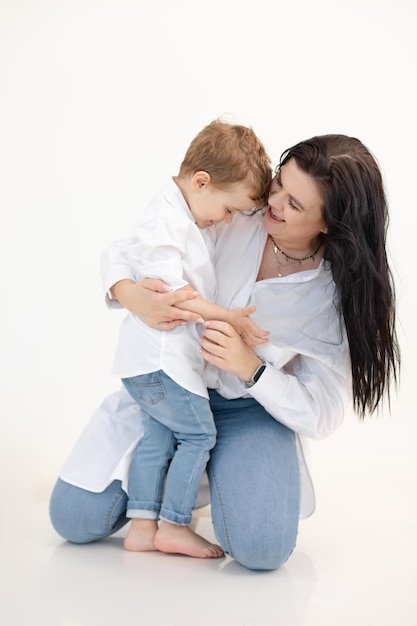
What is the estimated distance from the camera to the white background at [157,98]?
16.1 feet

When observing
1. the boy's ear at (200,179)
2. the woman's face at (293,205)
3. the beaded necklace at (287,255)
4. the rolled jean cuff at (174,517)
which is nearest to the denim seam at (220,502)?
the rolled jean cuff at (174,517)

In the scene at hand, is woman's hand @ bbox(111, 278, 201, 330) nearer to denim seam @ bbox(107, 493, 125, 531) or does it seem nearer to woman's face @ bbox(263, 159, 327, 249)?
woman's face @ bbox(263, 159, 327, 249)

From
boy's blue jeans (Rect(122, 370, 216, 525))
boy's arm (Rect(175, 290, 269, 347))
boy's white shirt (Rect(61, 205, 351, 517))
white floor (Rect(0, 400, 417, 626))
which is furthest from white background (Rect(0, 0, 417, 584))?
boy's arm (Rect(175, 290, 269, 347))

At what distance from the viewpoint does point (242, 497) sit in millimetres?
2828

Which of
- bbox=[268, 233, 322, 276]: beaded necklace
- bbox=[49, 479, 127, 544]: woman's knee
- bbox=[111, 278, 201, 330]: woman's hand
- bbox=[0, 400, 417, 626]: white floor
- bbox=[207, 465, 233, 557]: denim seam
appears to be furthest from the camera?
bbox=[268, 233, 322, 276]: beaded necklace

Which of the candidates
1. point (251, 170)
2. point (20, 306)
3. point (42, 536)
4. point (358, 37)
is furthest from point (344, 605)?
point (358, 37)

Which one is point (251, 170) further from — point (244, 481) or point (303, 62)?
point (303, 62)

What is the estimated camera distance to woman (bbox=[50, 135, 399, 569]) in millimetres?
2723

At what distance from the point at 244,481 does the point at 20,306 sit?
204 centimetres

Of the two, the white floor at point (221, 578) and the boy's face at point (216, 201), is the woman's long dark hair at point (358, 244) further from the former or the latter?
the white floor at point (221, 578)

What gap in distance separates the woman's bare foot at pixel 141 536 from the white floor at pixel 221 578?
4 cm

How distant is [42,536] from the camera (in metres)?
2.97

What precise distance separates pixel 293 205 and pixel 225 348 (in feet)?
1.45

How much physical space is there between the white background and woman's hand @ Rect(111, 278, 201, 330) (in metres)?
1.95
